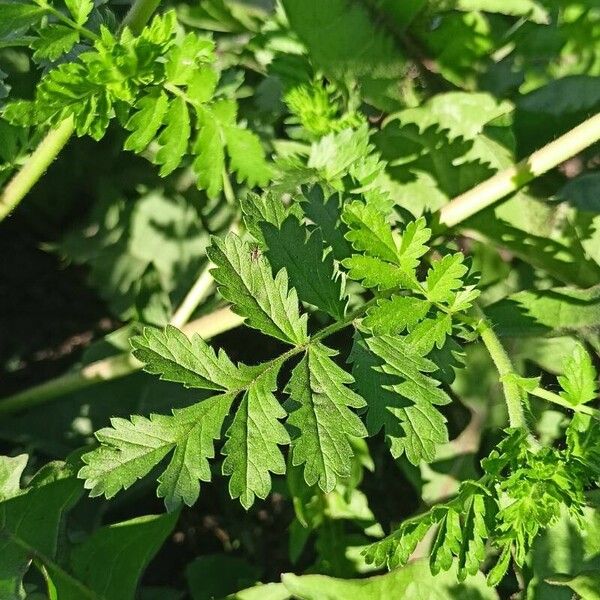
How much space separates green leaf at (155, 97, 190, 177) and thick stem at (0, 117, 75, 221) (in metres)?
0.18

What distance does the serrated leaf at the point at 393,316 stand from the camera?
3.63ft

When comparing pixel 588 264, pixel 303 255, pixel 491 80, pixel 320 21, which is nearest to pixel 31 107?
pixel 303 255

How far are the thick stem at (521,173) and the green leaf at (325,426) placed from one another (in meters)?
0.51

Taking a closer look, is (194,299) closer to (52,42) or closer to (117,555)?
(117,555)

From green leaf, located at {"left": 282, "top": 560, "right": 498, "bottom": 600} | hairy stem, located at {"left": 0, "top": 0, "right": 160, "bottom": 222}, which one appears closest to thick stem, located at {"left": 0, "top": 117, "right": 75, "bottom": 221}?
hairy stem, located at {"left": 0, "top": 0, "right": 160, "bottom": 222}

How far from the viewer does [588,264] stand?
161cm

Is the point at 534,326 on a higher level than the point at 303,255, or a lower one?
lower

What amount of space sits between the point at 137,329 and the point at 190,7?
0.67m

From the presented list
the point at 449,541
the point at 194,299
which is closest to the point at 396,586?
the point at 449,541

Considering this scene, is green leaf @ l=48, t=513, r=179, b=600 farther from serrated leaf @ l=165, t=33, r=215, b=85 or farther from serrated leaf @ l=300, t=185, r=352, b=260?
serrated leaf @ l=165, t=33, r=215, b=85

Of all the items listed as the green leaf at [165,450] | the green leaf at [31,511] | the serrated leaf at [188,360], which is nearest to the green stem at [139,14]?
the serrated leaf at [188,360]

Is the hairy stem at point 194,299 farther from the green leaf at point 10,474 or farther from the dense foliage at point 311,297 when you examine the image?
the green leaf at point 10,474

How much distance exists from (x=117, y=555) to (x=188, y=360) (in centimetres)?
47

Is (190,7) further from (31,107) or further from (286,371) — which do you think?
(286,371)
